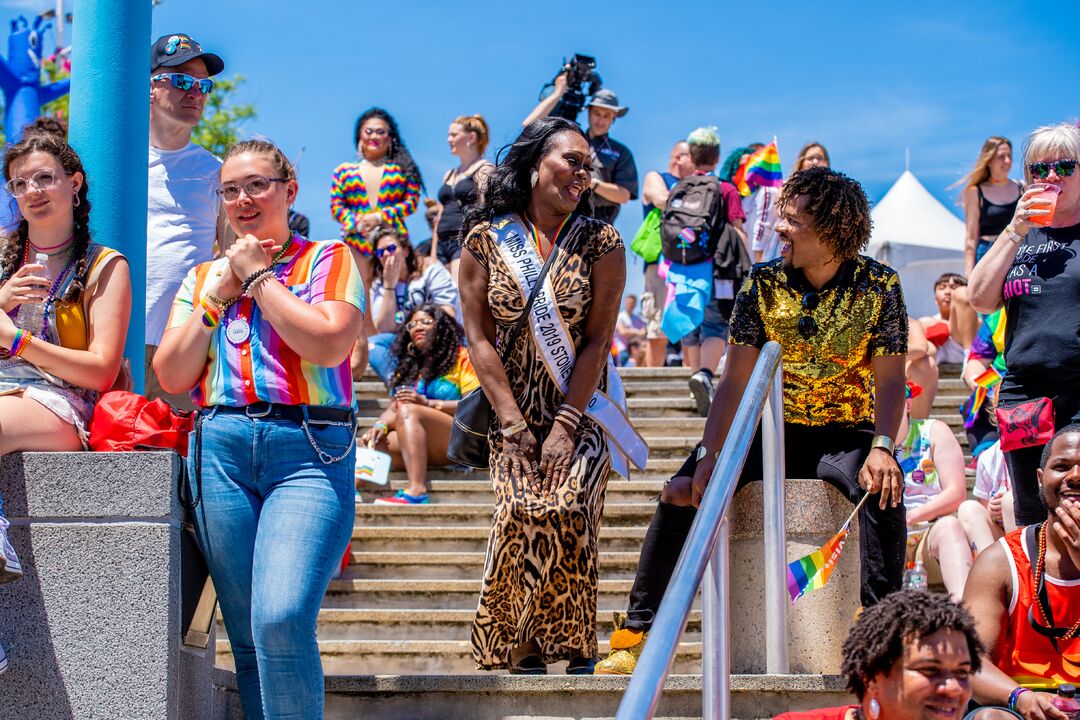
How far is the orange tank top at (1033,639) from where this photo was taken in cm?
424

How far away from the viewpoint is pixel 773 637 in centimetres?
502

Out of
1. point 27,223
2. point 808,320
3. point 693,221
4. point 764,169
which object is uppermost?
point 764,169

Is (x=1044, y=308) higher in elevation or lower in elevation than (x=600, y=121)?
lower

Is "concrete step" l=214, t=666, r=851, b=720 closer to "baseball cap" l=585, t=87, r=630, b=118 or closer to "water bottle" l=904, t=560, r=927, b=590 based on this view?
"water bottle" l=904, t=560, r=927, b=590

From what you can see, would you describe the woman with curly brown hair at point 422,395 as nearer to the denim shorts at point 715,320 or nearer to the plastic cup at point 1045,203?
the denim shorts at point 715,320

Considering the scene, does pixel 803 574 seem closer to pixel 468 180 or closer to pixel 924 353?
pixel 924 353

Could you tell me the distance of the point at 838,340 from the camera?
5.39 metres

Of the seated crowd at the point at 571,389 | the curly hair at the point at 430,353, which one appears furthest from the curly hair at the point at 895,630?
the curly hair at the point at 430,353

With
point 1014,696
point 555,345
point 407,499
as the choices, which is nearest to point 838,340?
point 555,345

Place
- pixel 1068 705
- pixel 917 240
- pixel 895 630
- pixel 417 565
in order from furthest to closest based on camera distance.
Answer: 1. pixel 917 240
2. pixel 417 565
3. pixel 1068 705
4. pixel 895 630

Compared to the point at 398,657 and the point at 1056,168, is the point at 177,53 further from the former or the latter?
the point at 1056,168

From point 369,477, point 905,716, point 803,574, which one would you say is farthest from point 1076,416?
point 369,477

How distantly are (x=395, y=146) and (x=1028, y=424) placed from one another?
7.25m

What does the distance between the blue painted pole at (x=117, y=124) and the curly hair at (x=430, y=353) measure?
435 centimetres
